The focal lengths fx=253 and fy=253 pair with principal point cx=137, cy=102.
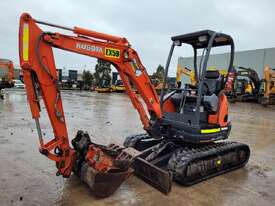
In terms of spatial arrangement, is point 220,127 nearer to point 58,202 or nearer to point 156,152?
point 156,152

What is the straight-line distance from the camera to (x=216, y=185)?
4.64m

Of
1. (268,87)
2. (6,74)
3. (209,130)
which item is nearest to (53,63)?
(209,130)

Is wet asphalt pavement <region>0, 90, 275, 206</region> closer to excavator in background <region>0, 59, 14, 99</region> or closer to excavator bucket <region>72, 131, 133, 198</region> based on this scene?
excavator bucket <region>72, 131, 133, 198</region>

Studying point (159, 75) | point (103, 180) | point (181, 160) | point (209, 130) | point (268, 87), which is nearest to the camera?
point (103, 180)

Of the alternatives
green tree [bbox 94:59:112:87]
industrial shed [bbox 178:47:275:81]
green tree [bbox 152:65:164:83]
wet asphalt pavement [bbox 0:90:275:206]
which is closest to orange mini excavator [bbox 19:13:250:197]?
wet asphalt pavement [bbox 0:90:275:206]

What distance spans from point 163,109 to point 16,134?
4761 mm

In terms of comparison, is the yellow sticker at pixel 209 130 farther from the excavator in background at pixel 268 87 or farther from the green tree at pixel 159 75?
the green tree at pixel 159 75

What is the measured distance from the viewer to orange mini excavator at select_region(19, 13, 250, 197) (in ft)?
12.4

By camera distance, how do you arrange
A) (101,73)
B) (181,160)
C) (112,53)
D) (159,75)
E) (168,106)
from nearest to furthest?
(112,53) → (181,160) → (168,106) → (159,75) → (101,73)

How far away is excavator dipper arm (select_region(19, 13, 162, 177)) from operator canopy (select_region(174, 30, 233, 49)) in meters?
1.48

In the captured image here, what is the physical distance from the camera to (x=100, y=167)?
12.7 ft

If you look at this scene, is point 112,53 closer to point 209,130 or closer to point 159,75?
point 209,130

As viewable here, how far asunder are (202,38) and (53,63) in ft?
10.0

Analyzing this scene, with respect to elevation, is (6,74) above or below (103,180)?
above
